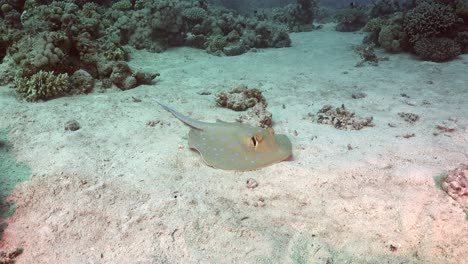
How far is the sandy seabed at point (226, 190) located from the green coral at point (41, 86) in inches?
8.8

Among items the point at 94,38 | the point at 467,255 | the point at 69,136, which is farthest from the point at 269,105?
the point at 94,38

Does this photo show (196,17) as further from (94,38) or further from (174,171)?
(174,171)

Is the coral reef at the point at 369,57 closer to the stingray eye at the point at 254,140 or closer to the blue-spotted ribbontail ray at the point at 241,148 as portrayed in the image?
the blue-spotted ribbontail ray at the point at 241,148

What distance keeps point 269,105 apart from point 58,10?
248 inches

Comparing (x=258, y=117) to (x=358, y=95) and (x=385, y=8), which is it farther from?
(x=385, y=8)

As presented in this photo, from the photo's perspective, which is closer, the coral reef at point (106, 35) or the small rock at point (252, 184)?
the small rock at point (252, 184)

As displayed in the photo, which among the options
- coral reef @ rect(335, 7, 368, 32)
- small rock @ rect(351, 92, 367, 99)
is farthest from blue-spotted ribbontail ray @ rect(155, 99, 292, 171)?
coral reef @ rect(335, 7, 368, 32)

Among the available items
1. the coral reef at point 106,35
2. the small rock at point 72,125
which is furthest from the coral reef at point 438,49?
the small rock at point 72,125

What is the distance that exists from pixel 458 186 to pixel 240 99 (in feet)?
13.0

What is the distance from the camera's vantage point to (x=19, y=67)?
677 cm

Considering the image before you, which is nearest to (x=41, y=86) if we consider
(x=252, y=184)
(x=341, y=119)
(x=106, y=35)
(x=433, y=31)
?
(x=106, y=35)

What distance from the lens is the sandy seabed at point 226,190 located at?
2896 mm

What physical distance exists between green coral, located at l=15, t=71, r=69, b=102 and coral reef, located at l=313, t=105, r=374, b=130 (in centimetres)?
533

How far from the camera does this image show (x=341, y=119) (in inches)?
214
